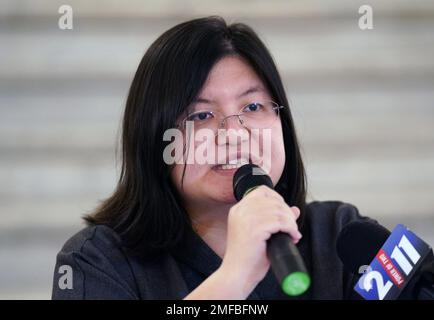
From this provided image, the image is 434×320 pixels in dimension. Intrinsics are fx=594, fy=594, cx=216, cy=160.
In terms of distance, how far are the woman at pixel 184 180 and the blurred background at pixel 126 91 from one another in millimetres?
610

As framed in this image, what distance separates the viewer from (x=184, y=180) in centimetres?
126

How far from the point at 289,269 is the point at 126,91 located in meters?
1.35

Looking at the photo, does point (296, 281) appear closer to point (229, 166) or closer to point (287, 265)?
point (287, 265)

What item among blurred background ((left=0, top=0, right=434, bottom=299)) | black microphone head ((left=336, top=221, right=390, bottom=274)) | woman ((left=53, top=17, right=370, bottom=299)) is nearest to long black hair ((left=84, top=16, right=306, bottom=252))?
woman ((left=53, top=17, right=370, bottom=299))

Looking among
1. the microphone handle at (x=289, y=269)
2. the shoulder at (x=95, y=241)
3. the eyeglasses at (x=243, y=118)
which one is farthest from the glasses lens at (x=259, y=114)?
the microphone handle at (x=289, y=269)

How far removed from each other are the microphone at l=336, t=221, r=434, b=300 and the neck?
31cm

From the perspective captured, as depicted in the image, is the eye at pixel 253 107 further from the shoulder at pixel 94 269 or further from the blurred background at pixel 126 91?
the blurred background at pixel 126 91

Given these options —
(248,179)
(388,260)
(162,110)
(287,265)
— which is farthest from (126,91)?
(287,265)

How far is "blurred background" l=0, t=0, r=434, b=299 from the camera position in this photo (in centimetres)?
195

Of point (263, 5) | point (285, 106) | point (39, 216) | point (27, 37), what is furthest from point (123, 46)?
point (285, 106)

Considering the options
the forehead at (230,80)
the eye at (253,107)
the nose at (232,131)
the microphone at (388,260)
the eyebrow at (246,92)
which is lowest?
the microphone at (388,260)

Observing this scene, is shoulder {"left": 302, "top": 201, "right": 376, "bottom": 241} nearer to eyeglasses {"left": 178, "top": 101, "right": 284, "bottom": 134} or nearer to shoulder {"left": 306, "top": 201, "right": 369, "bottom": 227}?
shoulder {"left": 306, "top": 201, "right": 369, "bottom": 227}

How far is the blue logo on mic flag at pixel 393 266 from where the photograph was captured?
958mm
